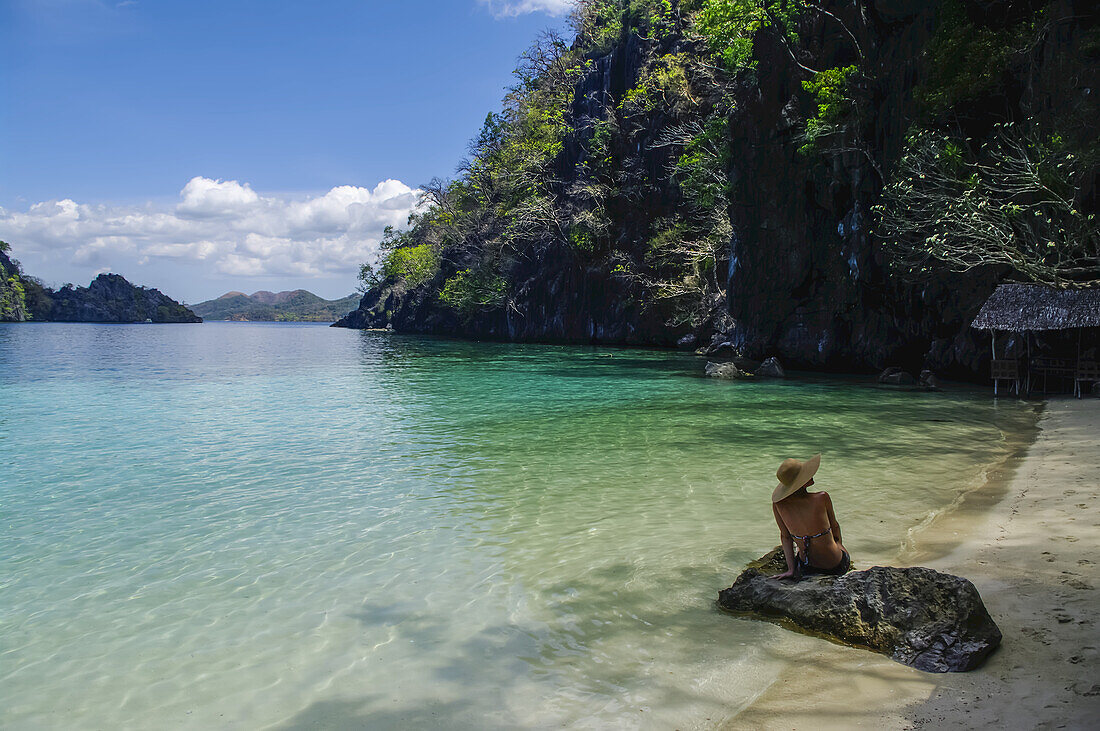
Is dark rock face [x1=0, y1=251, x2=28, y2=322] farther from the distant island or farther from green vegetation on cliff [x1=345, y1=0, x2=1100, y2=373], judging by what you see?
green vegetation on cliff [x1=345, y1=0, x2=1100, y2=373]

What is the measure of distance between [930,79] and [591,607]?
1965 cm

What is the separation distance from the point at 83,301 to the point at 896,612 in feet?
540

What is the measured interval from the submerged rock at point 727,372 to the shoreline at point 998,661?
17.1m

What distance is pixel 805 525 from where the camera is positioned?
498 centimetres

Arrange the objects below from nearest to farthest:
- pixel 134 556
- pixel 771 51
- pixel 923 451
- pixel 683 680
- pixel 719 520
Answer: pixel 683 680, pixel 134 556, pixel 719 520, pixel 923 451, pixel 771 51

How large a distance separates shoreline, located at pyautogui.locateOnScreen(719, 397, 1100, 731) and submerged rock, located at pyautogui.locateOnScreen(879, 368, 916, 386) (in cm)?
1568

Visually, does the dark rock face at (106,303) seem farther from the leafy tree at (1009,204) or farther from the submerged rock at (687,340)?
the leafy tree at (1009,204)

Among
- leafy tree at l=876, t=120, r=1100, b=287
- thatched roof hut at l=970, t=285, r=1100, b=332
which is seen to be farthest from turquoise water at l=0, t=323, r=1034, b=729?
leafy tree at l=876, t=120, r=1100, b=287

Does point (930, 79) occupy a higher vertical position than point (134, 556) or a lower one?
higher

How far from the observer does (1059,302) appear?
16.3m

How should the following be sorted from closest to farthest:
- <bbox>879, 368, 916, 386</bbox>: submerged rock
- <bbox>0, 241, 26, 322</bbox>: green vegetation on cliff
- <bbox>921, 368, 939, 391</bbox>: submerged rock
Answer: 1. <bbox>921, 368, 939, 391</bbox>: submerged rock
2. <bbox>879, 368, 916, 386</bbox>: submerged rock
3. <bbox>0, 241, 26, 322</bbox>: green vegetation on cliff

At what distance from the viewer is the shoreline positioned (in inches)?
130

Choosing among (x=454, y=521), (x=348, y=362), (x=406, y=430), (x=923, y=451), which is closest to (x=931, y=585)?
(x=454, y=521)

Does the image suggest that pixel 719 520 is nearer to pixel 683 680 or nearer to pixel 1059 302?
pixel 683 680
